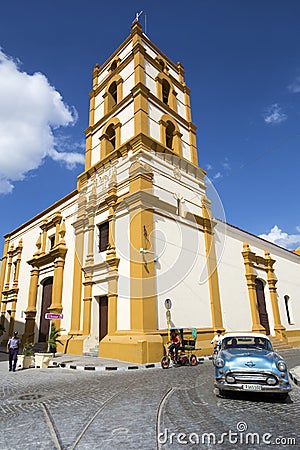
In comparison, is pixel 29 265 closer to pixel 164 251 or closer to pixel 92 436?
pixel 164 251

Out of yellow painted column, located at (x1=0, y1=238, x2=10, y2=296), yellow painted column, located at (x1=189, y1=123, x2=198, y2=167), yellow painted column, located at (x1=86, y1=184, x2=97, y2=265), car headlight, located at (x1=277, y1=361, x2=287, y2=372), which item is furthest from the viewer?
yellow painted column, located at (x1=0, y1=238, x2=10, y2=296)

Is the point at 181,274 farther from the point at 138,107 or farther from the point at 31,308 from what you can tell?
the point at 31,308

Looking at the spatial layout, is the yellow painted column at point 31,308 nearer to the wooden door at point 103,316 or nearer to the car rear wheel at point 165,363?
the wooden door at point 103,316

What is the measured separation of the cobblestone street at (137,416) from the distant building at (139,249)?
16.0 ft

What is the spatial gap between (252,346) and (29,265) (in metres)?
19.2

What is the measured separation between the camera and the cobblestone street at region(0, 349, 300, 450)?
385cm

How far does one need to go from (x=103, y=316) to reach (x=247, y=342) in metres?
9.22

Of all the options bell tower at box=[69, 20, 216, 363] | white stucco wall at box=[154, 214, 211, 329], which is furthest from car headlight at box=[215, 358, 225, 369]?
white stucco wall at box=[154, 214, 211, 329]

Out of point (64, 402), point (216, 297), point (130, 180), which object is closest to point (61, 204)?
point (130, 180)

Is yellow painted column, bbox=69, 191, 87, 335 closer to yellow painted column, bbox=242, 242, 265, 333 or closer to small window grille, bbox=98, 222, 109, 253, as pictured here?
small window grille, bbox=98, 222, 109, 253

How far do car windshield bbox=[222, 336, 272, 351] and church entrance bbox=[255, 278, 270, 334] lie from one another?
46.4ft

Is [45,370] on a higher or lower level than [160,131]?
lower

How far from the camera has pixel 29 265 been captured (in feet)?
73.9

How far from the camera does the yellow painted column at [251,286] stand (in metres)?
19.0
